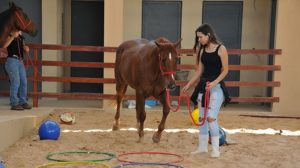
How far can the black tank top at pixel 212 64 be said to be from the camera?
539 cm

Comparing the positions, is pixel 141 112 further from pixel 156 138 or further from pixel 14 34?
pixel 14 34

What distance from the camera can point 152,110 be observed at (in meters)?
9.91

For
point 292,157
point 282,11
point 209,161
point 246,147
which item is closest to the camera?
point 209,161

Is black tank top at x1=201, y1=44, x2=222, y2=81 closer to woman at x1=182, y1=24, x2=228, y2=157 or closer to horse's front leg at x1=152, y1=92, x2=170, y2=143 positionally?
woman at x1=182, y1=24, x2=228, y2=157

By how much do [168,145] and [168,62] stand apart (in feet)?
4.11

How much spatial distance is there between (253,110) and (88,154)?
5.36 m

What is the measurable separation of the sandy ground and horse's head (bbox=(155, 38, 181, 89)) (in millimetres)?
962

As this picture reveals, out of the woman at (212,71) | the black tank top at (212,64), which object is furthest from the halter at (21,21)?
the black tank top at (212,64)

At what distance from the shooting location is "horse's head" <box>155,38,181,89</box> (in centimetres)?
595

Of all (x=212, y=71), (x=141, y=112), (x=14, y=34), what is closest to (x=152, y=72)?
(x=141, y=112)

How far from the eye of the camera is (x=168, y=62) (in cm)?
599

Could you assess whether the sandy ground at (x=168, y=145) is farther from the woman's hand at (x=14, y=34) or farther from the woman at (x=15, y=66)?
the woman's hand at (x=14, y=34)

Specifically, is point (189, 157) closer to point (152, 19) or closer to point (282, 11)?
point (282, 11)

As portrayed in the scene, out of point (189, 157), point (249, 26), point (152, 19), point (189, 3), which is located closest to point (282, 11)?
point (249, 26)
